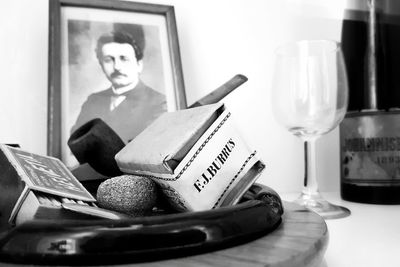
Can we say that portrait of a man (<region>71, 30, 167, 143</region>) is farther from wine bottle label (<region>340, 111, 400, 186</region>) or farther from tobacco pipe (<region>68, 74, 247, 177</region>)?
wine bottle label (<region>340, 111, 400, 186</region>)

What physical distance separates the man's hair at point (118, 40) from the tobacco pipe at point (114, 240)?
0.40 m

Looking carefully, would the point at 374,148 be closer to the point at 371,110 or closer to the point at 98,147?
the point at 371,110

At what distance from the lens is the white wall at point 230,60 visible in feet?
1.87

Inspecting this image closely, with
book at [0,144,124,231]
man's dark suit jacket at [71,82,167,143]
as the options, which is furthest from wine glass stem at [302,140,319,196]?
book at [0,144,124,231]

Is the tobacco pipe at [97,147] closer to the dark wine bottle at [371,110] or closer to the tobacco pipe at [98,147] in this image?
the tobacco pipe at [98,147]

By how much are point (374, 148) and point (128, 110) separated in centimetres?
39

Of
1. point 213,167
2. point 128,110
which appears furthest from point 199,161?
point 128,110

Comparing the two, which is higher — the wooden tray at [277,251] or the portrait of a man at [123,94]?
the portrait of a man at [123,94]

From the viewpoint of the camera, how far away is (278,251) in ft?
0.77

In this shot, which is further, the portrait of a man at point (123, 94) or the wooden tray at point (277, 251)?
the portrait of a man at point (123, 94)

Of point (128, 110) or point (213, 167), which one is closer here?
point (213, 167)

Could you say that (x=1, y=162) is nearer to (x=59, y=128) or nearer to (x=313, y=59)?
(x=59, y=128)

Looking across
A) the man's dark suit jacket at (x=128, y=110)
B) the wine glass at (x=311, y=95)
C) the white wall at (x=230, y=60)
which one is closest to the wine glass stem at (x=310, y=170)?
the wine glass at (x=311, y=95)

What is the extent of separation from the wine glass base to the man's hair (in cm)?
35
